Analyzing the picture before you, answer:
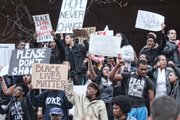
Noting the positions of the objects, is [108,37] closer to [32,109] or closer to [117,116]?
[32,109]

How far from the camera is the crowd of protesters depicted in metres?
7.36

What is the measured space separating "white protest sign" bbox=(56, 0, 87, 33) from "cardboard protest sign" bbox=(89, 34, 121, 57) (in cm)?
114

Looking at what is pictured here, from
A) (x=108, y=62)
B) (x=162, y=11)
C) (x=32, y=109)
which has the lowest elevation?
(x=32, y=109)

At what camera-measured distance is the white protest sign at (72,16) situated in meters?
9.88

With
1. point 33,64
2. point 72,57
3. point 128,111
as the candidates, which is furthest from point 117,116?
point 72,57

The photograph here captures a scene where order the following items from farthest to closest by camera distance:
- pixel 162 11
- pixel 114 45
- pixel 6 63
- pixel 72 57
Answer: pixel 162 11
pixel 6 63
pixel 72 57
pixel 114 45

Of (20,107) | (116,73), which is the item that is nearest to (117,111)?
(116,73)

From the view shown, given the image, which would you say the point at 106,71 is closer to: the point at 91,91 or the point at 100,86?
the point at 100,86

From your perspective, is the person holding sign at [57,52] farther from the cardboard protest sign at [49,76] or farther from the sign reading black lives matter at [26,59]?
the cardboard protest sign at [49,76]

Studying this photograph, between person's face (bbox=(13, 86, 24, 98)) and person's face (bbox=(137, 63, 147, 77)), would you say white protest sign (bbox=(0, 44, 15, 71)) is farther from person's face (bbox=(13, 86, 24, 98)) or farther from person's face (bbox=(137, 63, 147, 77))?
person's face (bbox=(137, 63, 147, 77))

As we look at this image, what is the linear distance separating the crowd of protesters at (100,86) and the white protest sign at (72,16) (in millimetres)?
265

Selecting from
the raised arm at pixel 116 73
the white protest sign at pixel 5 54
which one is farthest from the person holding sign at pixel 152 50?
the white protest sign at pixel 5 54

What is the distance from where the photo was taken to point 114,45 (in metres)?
8.62

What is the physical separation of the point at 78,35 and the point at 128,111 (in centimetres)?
310
